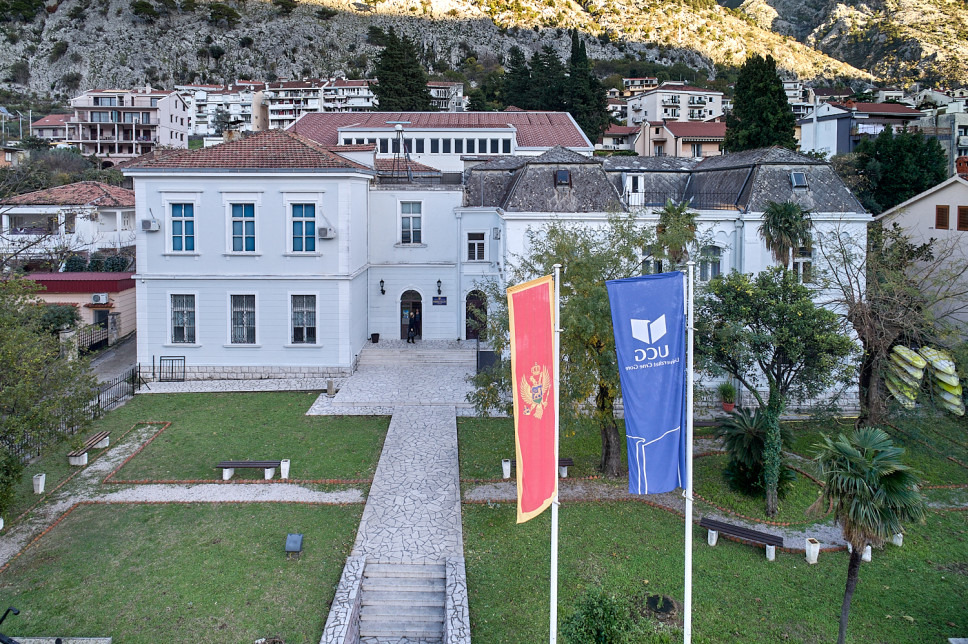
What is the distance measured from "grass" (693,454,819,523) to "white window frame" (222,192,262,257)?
18168 mm

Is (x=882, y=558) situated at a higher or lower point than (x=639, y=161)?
lower

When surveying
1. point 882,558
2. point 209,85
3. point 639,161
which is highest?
point 209,85

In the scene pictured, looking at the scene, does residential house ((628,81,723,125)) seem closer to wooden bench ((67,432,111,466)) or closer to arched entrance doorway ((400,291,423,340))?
arched entrance doorway ((400,291,423,340))

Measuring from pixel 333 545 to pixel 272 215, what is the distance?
16444 mm

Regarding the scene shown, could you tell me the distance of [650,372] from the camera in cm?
959

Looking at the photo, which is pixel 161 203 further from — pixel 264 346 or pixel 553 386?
pixel 553 386

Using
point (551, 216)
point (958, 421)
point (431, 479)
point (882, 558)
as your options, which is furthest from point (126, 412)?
point (958, 421)

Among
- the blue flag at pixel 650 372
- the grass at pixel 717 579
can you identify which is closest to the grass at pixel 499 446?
the grass at pixel 717 579

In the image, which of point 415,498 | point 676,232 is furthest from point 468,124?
point 415,498

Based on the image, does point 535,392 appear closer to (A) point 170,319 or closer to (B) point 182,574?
(B) point 182,574

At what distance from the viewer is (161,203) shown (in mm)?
26500

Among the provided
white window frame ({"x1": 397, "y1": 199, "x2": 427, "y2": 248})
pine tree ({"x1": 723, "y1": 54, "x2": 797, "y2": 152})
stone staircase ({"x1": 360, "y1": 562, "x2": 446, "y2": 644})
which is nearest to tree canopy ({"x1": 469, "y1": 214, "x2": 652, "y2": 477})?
stone staircase ({"x1": 360, "y1": 562, "x2": 446, "y2": 644})

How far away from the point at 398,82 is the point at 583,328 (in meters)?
58.2

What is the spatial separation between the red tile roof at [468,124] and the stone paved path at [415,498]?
3081 centimetres
